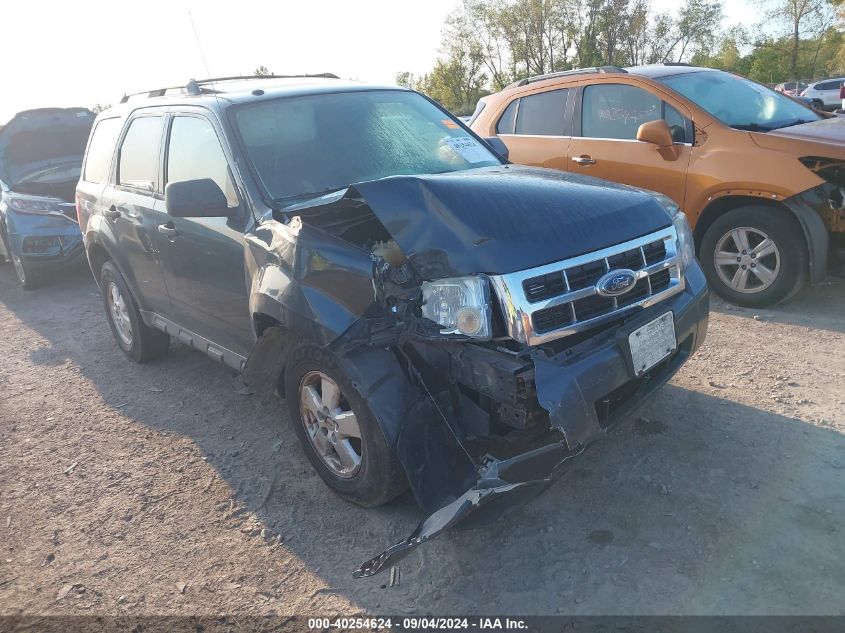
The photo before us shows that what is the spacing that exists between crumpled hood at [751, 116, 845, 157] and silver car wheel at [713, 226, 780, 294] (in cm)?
65

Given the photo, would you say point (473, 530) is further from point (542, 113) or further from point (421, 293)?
point (542, 113)

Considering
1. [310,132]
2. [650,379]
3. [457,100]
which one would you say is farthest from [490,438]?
[457,100]

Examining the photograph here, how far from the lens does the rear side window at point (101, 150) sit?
5.15 metres

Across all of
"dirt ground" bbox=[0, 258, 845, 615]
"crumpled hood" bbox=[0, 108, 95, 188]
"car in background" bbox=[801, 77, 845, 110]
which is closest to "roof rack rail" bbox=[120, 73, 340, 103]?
"dirt ground" bbox=[0, 258, 845, 615]

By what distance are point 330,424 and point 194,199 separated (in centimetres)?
131

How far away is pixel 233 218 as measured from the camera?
140 inches

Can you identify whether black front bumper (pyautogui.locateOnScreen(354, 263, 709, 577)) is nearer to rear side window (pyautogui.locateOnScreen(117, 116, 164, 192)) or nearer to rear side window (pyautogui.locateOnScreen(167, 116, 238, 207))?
rear side window (pyautogui.locateOnScreen(167, 116, 238, 207))

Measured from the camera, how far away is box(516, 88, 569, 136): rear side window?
6.53 meters

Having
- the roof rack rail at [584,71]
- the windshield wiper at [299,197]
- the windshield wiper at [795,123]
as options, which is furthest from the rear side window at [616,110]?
the windshield wiper at [299,197]

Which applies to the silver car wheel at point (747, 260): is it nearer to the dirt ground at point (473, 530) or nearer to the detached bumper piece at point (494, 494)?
the dirt ground at point (473, 530)

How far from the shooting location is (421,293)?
2.72 metres

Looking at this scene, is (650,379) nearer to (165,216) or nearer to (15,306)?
(165,216)

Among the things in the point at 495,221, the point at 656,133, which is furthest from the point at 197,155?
the point at 656,133

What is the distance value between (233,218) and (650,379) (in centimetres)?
225
